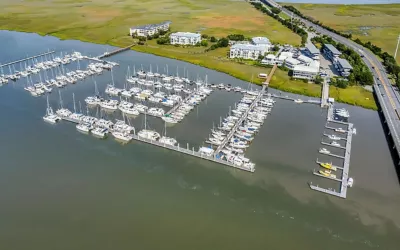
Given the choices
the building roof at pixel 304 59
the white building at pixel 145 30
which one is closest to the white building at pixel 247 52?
the building roof at pixel 304 59

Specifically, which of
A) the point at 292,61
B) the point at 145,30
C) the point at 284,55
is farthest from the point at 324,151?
the point at 145,30

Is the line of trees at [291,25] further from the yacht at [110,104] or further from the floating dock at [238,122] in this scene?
the yacht at [110,104]

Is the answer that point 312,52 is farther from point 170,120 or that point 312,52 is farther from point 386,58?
point 170,120

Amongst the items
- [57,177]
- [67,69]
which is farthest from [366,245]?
[67,69]

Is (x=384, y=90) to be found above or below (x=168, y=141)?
above

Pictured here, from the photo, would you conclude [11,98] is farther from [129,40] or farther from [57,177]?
[129,40]

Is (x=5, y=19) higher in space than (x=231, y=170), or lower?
higher
